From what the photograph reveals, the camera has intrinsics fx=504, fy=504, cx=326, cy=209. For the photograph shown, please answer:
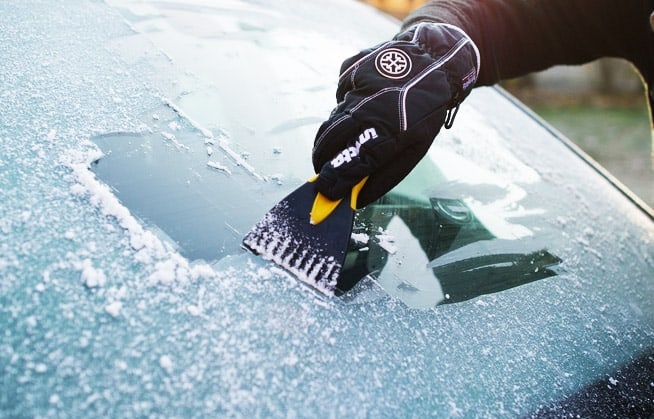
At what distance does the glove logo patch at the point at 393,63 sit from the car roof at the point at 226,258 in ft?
0.80

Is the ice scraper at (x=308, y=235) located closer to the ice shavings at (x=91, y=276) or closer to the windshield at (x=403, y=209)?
the windshield at (x=403, y=209)

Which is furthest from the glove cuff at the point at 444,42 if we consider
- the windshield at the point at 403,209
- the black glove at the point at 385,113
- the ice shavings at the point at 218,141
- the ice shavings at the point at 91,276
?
the ice shavings at the point at 91,276

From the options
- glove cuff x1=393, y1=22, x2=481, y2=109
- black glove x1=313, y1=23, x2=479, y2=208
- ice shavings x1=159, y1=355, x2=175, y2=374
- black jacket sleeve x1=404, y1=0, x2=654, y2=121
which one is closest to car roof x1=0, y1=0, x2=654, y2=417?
ice shavings x1=159, y1=355, x2=175, y2=374

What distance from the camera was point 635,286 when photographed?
48.9 inches

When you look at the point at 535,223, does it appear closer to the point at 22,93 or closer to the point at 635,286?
the point at 635,286

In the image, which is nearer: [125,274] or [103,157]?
[125,274]

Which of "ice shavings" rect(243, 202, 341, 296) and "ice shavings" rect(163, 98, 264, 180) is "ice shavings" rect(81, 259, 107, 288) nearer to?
"ice shavings" rect(243, 202, 341, 296)

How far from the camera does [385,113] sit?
100 centimetres

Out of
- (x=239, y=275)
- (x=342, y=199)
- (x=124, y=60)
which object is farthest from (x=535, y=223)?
(x=124, y=60)

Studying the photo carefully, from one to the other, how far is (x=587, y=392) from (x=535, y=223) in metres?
0.48

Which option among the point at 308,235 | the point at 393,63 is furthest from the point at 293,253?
the point at 393,63

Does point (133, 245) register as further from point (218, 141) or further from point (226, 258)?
point (218, 141)

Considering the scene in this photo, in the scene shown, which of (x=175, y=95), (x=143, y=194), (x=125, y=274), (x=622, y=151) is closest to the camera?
(x=125, y=274)

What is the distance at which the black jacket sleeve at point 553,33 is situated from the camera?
5.26 feet
